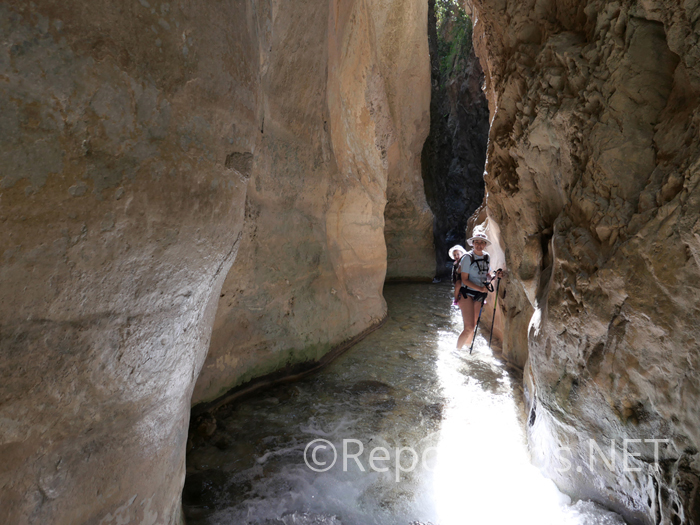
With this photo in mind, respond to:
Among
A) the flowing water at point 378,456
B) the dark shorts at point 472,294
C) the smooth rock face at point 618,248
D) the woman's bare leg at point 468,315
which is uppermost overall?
the smooth rock face at point 618,248

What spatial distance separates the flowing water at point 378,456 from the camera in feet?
9.45

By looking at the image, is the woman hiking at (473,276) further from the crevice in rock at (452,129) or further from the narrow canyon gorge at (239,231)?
the crevice in rock at (452,129)

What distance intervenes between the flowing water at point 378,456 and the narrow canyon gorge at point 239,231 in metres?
0.23

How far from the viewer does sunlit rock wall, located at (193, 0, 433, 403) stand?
14.7ft

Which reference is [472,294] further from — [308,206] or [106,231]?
[106,231]

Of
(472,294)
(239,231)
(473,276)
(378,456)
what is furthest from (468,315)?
(239,231)

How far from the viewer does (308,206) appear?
18.1ft

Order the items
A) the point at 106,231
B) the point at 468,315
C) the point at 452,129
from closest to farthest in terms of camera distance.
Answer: the point at 106,231, the point at 468,315, the point at 452,129

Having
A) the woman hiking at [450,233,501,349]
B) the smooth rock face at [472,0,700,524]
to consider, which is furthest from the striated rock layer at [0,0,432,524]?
the woman hiking at [450,233,501,349]

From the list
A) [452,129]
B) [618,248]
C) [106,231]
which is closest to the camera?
[106,231]

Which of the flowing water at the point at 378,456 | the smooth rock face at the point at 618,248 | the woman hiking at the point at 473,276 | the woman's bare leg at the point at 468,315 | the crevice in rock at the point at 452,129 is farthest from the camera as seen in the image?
→ the crevice in rock at the point at 452,129

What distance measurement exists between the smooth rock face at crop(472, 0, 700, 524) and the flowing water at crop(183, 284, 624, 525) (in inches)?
17.0

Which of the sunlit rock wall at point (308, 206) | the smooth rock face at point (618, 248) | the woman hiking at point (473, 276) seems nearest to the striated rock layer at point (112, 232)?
the sunlit rock wall at point (308, 206)

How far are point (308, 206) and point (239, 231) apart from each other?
3.36 meters
